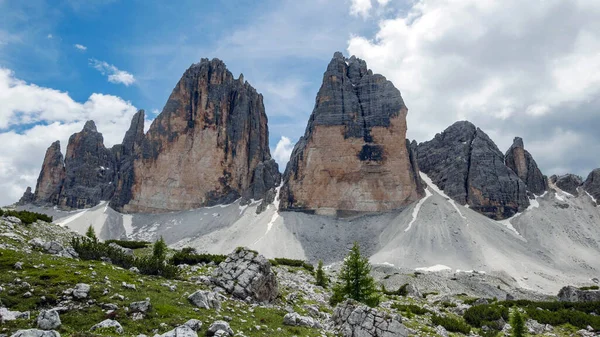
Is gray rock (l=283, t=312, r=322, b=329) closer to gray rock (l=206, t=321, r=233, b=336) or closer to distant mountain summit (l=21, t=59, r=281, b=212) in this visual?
gray rock (l=206, t=321, r=233, b=336)

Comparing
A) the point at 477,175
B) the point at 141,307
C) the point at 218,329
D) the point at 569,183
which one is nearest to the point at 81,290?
the point at 141,307

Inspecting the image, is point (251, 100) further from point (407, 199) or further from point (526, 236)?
point (526, 236)

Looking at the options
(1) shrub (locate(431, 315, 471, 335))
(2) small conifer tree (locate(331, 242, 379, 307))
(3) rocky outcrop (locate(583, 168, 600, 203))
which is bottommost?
(1) shrub (locate(431, 315, 471, 335))

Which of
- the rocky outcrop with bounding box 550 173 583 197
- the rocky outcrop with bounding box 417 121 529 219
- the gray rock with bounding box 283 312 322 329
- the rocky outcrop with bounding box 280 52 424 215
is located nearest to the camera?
the gray rock with bounding box 283 312 322 329

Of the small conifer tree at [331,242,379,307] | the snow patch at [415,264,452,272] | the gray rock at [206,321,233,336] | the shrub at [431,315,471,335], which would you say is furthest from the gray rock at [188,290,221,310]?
the snow patch at [415,264,452,272]

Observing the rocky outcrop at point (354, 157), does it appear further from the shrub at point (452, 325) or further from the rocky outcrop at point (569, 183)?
the shrub at point (452, 325)
